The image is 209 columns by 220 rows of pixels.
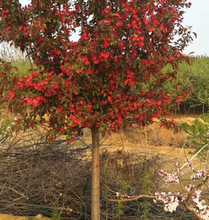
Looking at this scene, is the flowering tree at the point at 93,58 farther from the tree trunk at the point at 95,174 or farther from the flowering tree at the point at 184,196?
the flowering tree at the point at 184,196

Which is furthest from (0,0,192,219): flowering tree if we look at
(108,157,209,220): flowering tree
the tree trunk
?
(108,157,209,220): flowering tree

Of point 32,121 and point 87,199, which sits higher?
point 32,121

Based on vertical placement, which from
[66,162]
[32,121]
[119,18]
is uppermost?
[119,18]

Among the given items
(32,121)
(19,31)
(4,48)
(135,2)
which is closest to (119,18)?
(135,2)

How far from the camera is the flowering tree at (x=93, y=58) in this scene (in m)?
3.23

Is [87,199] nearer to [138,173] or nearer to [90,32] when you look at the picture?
[138,173]

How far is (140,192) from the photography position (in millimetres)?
4934

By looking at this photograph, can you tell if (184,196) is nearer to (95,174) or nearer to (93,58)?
(95,174)

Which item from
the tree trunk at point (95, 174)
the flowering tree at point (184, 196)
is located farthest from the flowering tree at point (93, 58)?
the flowering tree at point (184, 196)

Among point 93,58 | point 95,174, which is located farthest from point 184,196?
point 93,58

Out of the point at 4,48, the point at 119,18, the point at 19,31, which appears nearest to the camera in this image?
the point at 119,18

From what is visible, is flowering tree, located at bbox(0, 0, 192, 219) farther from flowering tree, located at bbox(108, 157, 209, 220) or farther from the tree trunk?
flowering tree, located at bbox(108, 157, 209, 220)

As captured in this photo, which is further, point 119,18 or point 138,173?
point 138,173

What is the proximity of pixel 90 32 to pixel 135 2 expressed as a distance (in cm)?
51
